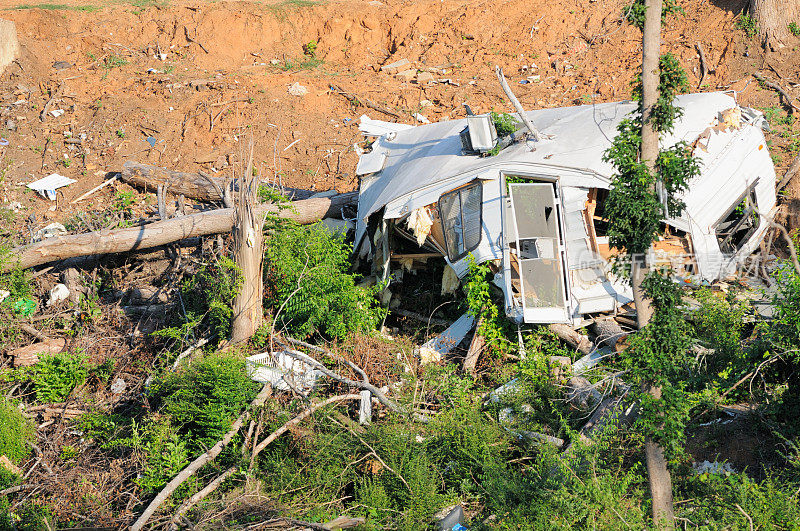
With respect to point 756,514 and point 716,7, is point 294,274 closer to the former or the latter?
point 756,514

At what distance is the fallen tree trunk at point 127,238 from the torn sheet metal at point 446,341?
2.85 m

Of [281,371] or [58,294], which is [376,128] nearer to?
[281,371]

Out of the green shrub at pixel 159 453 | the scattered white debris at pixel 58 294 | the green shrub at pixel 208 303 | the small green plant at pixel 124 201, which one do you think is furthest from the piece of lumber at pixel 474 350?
the small green plant at pixel 124 201

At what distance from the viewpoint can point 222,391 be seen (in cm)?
778

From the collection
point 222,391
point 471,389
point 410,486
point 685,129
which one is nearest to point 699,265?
point 685,129

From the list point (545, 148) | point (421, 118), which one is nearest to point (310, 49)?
point (421, 118)

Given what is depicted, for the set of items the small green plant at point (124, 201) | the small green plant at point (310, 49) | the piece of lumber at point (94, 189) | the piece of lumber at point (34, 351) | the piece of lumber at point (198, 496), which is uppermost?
the small green plant at point (310, 49)

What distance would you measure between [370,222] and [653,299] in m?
5.00

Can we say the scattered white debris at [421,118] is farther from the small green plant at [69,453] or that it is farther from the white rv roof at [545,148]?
the small green plant at [69,453]

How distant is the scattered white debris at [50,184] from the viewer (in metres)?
12.8

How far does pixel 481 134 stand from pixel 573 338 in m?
3.08

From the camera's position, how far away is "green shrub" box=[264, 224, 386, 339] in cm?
897

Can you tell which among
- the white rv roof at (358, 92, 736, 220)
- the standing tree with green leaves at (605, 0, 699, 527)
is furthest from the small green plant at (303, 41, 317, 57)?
the standing tree with green leaves at (605, 0, 699, 527)

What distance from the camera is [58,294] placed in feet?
33.4
